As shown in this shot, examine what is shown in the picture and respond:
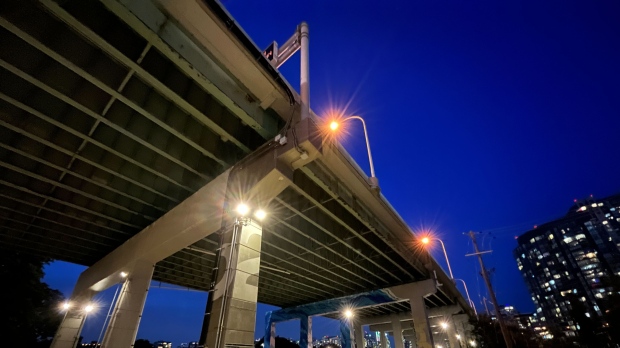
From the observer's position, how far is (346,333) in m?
33.8

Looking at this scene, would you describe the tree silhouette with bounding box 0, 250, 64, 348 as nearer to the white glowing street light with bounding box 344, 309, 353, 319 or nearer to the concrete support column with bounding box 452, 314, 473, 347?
the white glowing street light with bounding box 344, 309, 353, 319

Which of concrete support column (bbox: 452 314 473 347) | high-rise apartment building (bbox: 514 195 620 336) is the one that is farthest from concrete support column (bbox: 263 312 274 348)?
high-rise apartment building (bbox: 514 195 620 336)

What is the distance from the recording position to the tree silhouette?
22016mm

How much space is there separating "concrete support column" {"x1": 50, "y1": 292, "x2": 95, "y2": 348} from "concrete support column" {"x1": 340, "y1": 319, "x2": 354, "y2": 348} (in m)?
25.8

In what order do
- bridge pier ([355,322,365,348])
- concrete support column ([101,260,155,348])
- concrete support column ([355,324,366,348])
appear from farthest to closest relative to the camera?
bridge pier ([355,322,365,348])
concrete support column ([355,324,366,348])
concrete support column ([101,260,155,348])

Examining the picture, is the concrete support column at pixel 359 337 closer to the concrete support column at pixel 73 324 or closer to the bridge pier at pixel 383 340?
the bridge pier at pixel 383 340

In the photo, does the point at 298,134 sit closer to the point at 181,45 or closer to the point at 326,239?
the point at 181,45

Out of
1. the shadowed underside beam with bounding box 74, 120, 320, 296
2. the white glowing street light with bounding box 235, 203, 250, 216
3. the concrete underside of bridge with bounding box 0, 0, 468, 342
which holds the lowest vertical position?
the white glowing street light with bounding box 235, 203, 250, 216

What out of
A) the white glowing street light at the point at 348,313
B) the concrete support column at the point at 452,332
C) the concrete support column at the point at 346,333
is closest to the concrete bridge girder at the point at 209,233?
the white glowing street light at the point at 348,313

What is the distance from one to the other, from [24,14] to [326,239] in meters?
15.2

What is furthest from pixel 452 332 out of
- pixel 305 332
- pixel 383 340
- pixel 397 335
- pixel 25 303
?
pixel 25 303

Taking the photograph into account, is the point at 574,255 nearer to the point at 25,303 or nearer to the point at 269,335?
the point at 269,335

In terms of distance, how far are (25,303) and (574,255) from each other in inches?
6163

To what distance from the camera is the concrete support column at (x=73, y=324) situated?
1571 cm
